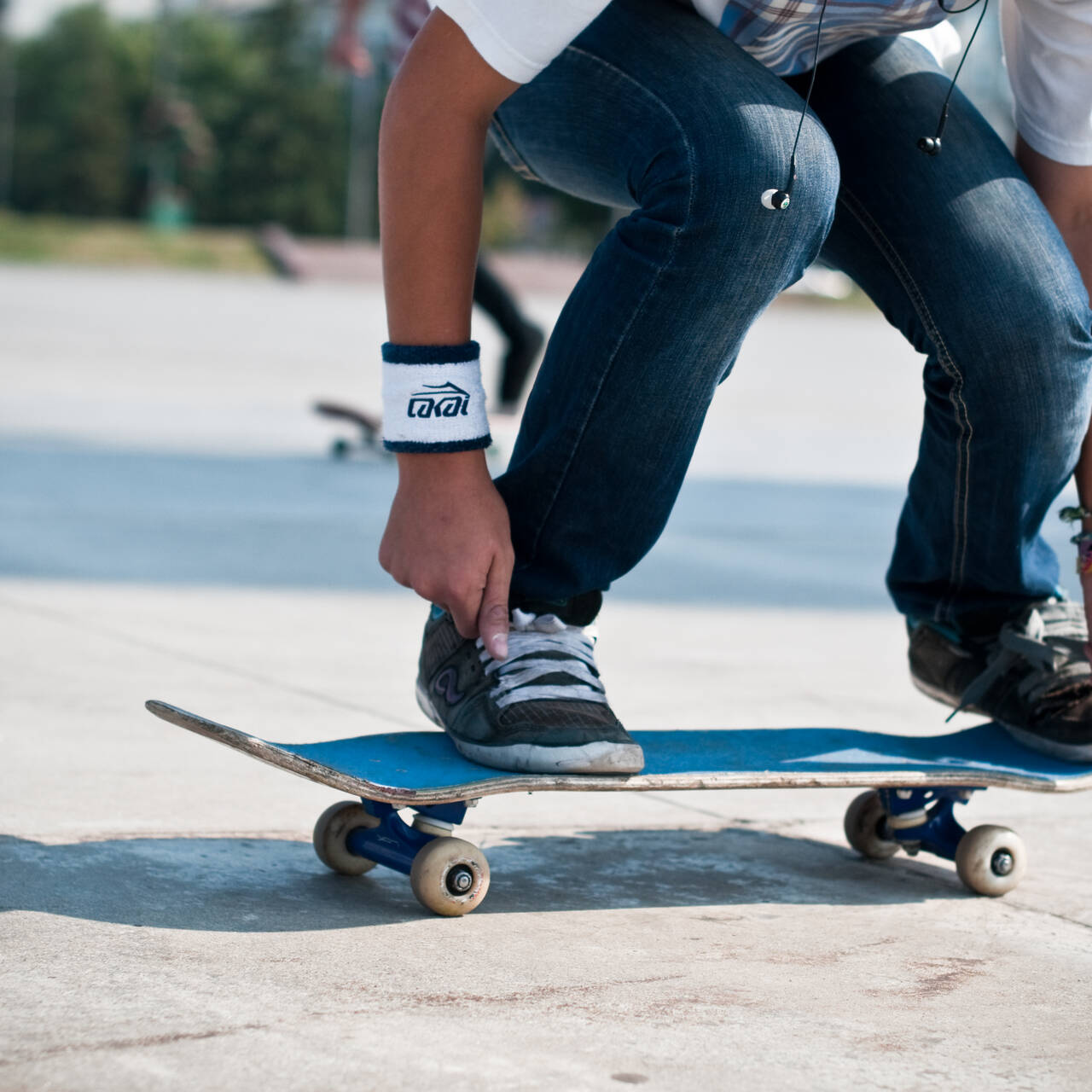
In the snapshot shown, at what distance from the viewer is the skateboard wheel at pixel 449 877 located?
1748 mm

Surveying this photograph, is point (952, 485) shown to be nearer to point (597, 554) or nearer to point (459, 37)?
point (597, 554)

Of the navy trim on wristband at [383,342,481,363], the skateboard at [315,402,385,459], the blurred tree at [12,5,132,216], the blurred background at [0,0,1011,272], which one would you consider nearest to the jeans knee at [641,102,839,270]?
the navy trim on wristband at [383,342,481,363]

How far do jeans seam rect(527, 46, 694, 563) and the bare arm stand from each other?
71 millimetres

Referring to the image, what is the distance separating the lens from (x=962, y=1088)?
53.7 inches

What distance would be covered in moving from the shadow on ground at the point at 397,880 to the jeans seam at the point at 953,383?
41 cm

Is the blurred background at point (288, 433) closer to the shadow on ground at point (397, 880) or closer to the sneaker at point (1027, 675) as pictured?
the sneaker at point (1027, 675)

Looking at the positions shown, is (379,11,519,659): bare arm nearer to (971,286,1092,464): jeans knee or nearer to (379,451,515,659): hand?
(379,451,515,659): hand

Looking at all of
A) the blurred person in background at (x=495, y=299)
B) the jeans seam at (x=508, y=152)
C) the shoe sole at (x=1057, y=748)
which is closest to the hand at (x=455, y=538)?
the jeans seam at (x=508, y=152)

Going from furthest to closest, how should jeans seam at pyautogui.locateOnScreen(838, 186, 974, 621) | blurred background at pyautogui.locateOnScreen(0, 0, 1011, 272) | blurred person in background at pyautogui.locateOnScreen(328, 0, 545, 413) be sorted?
blurred background at pyautogui.locateOnScreen(0, 0, 1011, 272), blurred person in background at pyautogui.locateOnScreen(328, 0, 545, 413), jeans seam at pyautogui.locateOnScreen(838, 186, 974, 621)

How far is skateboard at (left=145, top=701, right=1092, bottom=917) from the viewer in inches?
68.6

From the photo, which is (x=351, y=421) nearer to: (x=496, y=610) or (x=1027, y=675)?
(x=1027, y=675)

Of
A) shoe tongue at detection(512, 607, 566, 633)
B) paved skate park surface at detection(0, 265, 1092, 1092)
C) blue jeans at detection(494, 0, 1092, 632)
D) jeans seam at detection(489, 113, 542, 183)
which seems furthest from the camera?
jeans seam at detection(489, 113, 542, 183)

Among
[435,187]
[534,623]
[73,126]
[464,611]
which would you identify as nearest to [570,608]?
[534,623]

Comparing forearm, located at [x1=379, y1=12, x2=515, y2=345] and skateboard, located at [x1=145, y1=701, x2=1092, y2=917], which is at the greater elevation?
A: forearm, located at [x1=379, y1=12, x2=515, y2=345]
